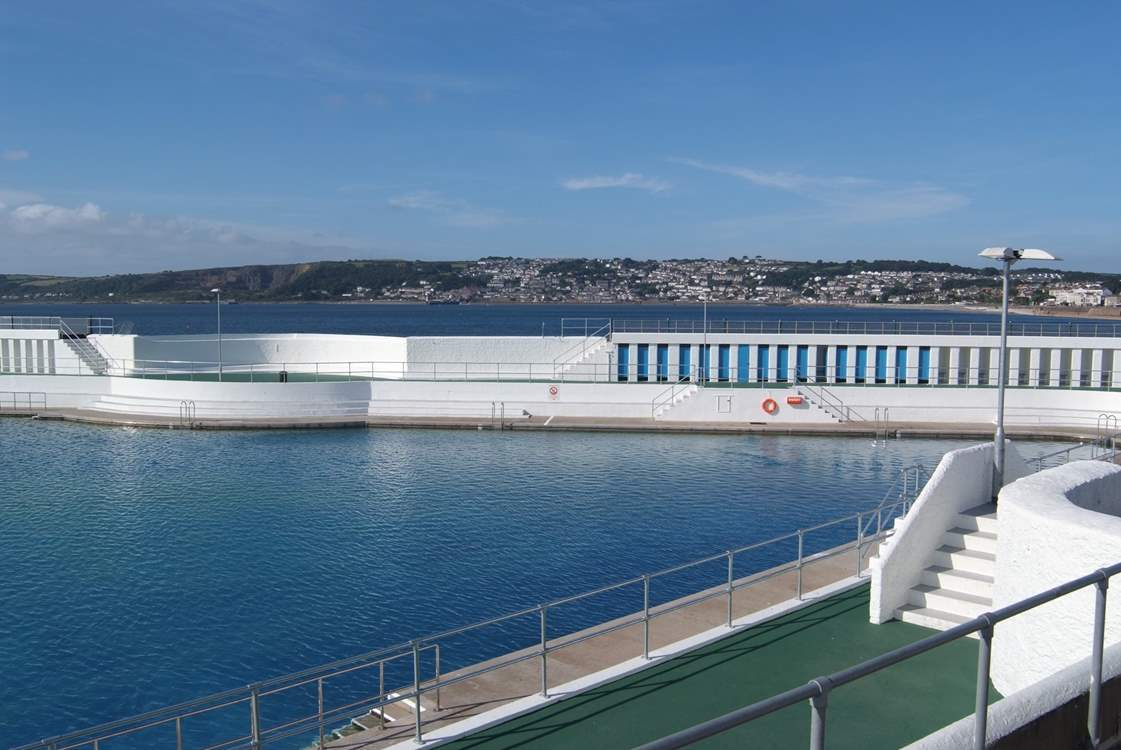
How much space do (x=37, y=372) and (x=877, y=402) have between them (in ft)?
131

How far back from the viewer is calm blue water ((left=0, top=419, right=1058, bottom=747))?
14.6 meters

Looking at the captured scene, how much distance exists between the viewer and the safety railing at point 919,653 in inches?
119

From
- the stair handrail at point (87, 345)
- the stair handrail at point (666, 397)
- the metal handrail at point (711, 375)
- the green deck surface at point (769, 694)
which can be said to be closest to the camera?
the green deck surface at point (769, 694)

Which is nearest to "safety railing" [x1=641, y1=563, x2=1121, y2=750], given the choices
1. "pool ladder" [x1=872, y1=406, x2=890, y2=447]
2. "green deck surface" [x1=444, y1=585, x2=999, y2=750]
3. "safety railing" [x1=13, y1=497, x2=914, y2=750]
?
"green deck surface" [x1=444, y1=585, x2=999, y2=750]

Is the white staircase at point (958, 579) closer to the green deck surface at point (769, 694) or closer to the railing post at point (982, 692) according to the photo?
the green deck surface at point (769, 694)

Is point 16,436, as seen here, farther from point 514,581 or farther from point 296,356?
point 514,581

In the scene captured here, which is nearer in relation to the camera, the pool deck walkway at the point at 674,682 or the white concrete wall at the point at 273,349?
the pool deck walkway at the point at 674,682

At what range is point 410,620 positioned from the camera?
1592 centimetres

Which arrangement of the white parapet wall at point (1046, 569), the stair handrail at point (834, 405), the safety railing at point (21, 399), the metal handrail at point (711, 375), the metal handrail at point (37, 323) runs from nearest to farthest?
the white parapet wall at point (1046, 569) < the stair handrail at point (834, 405) < the metal handrail at point (711, 375) < the safety railing at point (21, 399) < the metal handrail at point (37, 323)

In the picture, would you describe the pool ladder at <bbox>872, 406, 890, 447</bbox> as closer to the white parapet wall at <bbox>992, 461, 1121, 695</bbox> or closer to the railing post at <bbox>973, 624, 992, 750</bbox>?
the white parapet wall at <bbox>992, 461, 1121, 695</bbox>

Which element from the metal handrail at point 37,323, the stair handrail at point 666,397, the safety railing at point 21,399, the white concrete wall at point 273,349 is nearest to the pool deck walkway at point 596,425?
the stair handrail at point 666,397

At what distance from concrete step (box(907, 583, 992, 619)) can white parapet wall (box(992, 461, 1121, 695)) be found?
2.15 metres

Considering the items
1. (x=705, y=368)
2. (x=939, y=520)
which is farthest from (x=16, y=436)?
(x=939, y=520)

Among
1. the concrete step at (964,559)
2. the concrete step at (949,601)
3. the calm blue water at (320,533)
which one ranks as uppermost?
the concrete step at (964,559)
